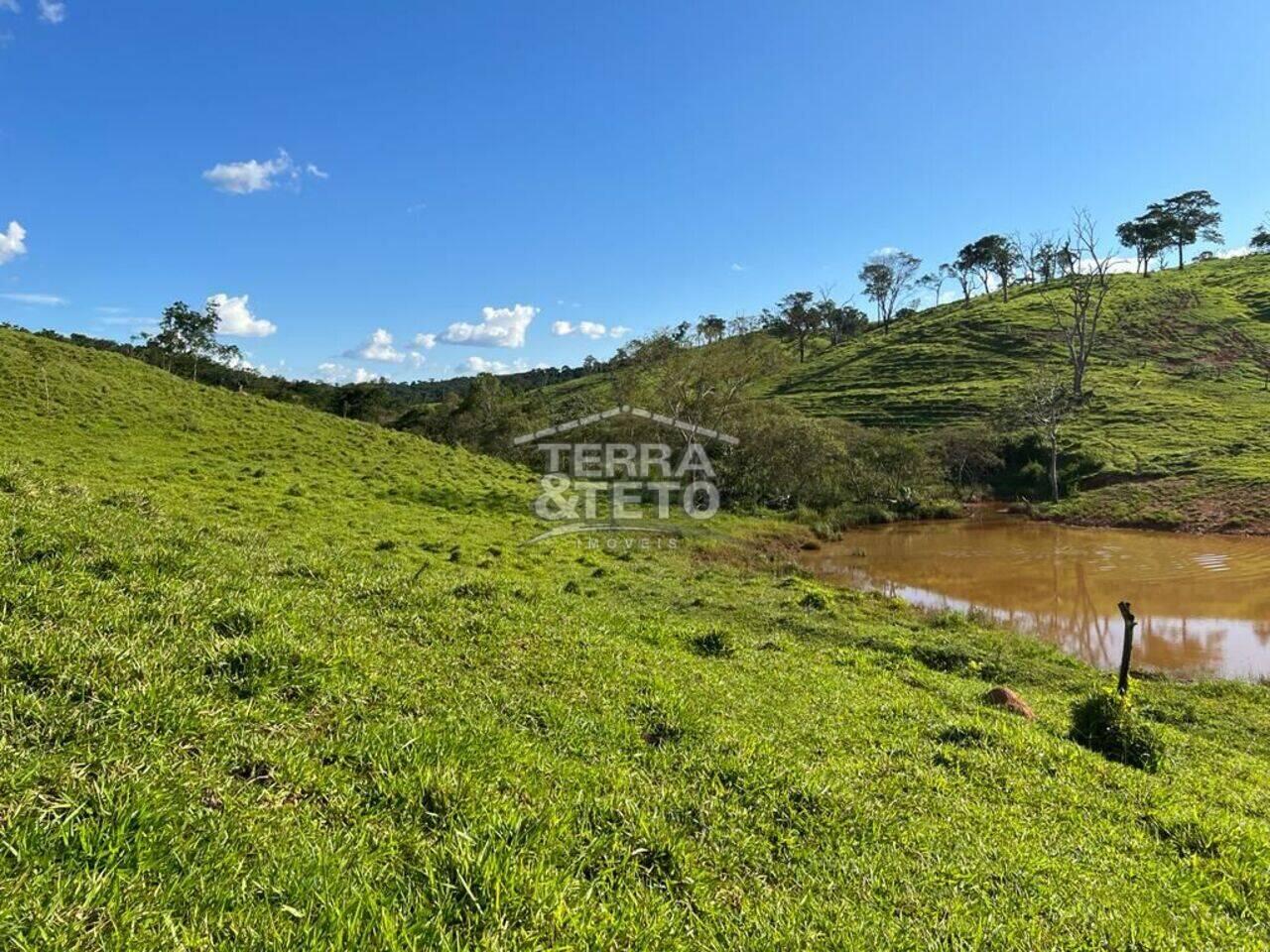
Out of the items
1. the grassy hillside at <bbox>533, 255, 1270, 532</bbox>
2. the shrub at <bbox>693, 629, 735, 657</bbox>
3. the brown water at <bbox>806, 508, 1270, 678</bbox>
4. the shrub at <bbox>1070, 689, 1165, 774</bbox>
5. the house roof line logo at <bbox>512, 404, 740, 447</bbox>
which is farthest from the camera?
the house roof line logo at <bbox>512, 404, 740, 447</bbox>

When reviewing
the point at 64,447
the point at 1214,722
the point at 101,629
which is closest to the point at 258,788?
the point at 101,629

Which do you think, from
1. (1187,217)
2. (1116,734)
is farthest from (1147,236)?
(1116,734)

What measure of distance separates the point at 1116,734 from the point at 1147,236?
121205 millimetres

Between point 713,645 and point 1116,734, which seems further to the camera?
point 713,645

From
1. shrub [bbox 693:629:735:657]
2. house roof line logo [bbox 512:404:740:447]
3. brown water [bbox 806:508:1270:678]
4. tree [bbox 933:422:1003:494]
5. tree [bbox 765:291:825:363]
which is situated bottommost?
brown water [bbox 806:508:1270:678]

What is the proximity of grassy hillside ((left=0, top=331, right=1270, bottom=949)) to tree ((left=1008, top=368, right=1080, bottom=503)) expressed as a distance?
38.3 m

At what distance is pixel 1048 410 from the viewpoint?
47969 mm

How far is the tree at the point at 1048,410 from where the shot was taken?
142ft

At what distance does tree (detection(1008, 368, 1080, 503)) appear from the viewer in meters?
43.3

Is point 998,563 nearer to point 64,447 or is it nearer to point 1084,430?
point 1084,430

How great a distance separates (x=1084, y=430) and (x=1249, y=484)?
14647 millimetres

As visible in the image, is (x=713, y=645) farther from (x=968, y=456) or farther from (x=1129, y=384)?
(x=1129, y=384)

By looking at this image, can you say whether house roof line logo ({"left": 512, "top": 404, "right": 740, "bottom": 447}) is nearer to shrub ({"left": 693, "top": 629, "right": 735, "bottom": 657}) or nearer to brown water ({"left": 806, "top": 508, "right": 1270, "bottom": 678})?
brown water ({"left": 806, "top": 508, "right": 1270, "bottom": 678})

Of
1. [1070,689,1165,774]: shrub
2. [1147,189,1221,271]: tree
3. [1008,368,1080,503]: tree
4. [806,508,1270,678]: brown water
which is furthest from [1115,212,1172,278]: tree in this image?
[1070,689,1165,774]: shrub
